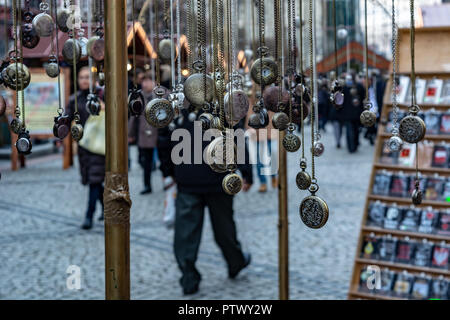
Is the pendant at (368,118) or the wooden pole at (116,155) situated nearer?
the wooden pole at (116,155)

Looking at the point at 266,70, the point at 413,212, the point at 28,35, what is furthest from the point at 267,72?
the point at 413,212

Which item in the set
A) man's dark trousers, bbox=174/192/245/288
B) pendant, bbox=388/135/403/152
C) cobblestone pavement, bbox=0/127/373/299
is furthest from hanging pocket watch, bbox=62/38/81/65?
cobblestone pavement, bbox=0/127/373/299

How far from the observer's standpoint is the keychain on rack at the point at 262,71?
6.57 ft

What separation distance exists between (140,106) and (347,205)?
19.8 feet

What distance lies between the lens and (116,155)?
1.69 m

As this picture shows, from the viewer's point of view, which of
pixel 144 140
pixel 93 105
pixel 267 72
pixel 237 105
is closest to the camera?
pixel 237 105

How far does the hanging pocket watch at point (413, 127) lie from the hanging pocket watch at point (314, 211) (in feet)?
0.94

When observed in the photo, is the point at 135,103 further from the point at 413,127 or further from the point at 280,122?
the point at 413,127

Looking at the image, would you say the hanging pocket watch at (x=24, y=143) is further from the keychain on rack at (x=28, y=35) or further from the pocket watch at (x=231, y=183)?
the pocket watch at (x=231, y=183)

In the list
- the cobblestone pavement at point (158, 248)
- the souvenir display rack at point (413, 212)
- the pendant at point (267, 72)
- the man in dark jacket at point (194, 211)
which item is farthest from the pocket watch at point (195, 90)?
the cobblestone pavement at point (158, 248)

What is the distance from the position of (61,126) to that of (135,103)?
0.84ft

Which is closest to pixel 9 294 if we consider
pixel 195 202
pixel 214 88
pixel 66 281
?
pixel 66 281

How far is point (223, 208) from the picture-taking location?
468 cm

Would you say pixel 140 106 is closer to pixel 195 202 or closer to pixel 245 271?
pixel 195 202
